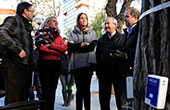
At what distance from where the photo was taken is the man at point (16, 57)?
2.84 m

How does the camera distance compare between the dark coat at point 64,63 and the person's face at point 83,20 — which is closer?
the person's face at point 83,20

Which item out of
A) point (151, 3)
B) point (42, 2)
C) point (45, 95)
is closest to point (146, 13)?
point (151, 3)

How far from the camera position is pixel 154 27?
1.53m

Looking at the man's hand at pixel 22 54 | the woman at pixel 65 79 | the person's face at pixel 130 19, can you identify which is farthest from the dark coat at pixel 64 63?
the person's face at pixel 130 19

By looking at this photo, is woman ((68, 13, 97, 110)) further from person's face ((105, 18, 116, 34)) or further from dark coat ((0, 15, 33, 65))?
dark coat ((0, 15, 33, 65))

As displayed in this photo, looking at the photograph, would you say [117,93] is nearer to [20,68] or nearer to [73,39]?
[73,39]

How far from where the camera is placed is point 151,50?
1.54 metres

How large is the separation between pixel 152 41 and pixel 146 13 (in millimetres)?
259

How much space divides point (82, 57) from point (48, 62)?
664 mm

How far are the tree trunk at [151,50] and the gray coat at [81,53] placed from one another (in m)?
2.00

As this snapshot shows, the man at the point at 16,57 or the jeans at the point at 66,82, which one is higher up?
the man at the point at 16,57

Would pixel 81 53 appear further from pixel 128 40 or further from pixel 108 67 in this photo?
pixel 128 40

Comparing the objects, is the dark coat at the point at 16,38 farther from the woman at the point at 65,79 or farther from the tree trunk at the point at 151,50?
the woman at the point at 65,79

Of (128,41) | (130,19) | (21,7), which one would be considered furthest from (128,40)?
(21,7)
